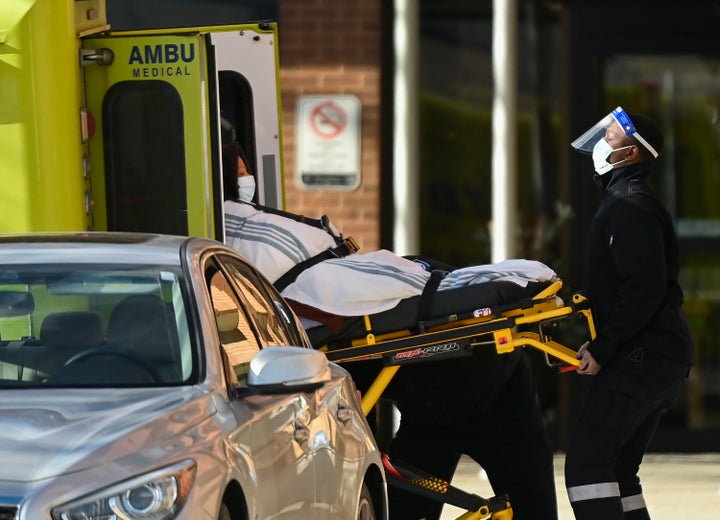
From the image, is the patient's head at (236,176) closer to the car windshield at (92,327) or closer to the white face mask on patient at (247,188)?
the white face mask on patient at (247,188)

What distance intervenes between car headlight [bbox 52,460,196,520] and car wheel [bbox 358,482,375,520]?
183cm

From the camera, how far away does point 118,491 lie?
12.4 feet

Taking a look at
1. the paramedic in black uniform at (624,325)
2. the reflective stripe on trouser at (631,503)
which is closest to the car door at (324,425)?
the paramedic in black uniform at (624,325)

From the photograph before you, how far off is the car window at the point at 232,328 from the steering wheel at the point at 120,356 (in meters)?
0.23

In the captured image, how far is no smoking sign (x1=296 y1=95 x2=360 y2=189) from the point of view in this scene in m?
10.9

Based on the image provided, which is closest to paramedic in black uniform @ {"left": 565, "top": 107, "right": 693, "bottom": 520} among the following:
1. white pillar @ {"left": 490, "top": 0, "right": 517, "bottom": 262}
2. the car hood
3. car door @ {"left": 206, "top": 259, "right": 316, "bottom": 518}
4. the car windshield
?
car door @ {"left": 206, "top": 259, "right": 316, "bottom": 518}

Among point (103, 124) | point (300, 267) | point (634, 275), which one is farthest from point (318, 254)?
point (634, 275)

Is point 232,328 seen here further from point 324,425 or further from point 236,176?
point 236,176

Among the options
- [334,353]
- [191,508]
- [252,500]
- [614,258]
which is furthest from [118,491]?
[614,258]

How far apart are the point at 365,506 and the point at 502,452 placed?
1363mm

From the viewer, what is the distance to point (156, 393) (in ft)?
14.5

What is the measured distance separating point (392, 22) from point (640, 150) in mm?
4340

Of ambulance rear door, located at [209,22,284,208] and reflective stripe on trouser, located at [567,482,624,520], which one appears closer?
reflective stripe on trouser, located at [567,482,624,520]

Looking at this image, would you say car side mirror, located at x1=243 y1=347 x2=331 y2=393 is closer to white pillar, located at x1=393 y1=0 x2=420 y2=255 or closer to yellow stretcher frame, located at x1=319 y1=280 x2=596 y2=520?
yellow stretcher frame, located at x1=319 y1=280 x2=596 y2=520
